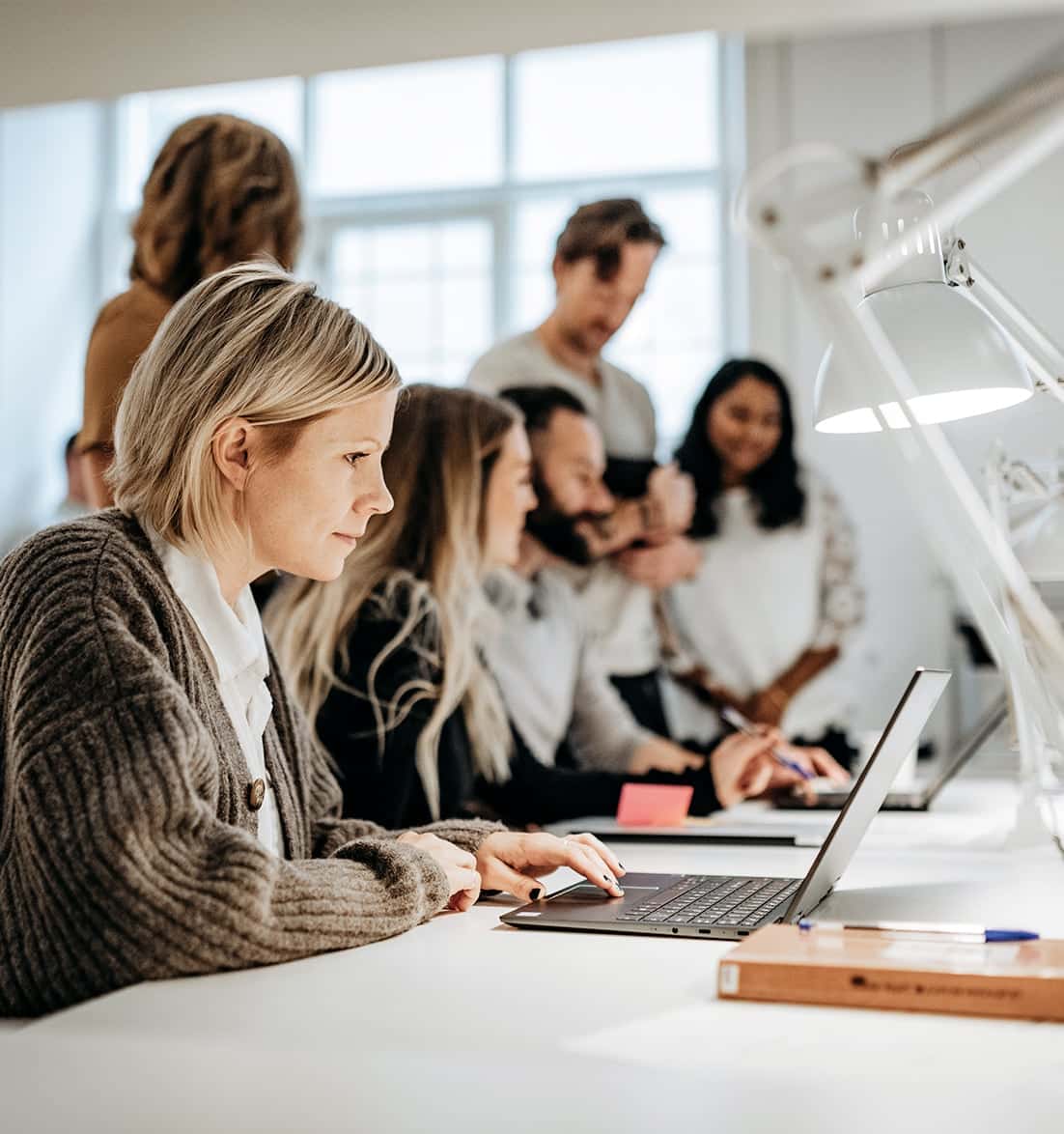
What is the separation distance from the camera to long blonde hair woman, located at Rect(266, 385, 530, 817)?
5.83ft

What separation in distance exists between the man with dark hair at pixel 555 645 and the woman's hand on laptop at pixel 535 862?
1077mm

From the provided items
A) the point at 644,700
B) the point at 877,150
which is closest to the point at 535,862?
the point at 644,700

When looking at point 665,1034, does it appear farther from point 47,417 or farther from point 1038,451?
point 47,417

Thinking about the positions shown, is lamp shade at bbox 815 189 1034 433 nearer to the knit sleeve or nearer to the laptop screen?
the laptop screen

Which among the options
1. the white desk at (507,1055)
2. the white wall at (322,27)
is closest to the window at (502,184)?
the white wall at (322,27)

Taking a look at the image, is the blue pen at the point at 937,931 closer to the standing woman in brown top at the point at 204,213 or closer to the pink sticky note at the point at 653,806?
the pink sticky note at the point at 653,806

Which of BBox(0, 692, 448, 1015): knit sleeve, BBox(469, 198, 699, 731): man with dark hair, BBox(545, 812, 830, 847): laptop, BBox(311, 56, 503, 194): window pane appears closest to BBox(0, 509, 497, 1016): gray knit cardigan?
BBox(0, 692, 448, 1015): knit sleeve

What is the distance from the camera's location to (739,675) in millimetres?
3801

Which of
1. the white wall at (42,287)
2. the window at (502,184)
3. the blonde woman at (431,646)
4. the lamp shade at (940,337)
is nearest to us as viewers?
the lamp shade at (940,337)

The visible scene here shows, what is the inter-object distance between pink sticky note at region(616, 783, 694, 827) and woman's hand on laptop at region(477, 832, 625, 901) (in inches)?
23.6

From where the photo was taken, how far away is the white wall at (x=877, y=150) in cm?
396

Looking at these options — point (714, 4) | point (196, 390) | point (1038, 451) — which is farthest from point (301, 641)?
point (1038, 451)

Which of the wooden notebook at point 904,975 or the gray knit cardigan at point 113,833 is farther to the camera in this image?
the gray knit cardigan at point 113,833

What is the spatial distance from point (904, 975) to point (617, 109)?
4497 mm
